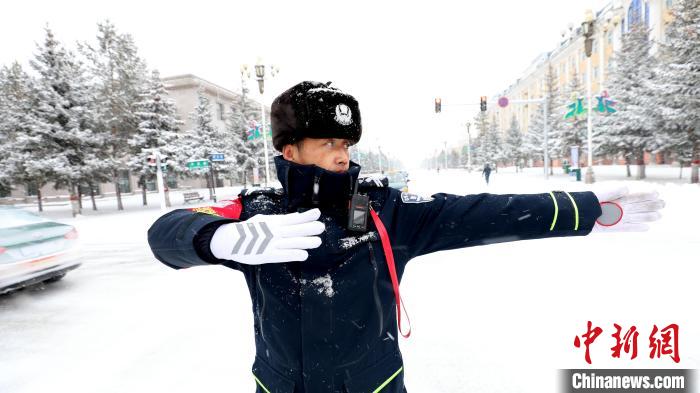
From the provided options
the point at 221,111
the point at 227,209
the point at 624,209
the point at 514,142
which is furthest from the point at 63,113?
the point at 514,142

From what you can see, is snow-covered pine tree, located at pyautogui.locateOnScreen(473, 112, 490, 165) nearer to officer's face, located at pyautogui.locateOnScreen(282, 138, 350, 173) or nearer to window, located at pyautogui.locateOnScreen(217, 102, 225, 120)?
window, located at pyautogui.locateOnScreen(217, 102, 225, 120)

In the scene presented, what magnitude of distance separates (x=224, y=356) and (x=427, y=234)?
2.94 m

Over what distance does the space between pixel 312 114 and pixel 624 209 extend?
1334 millimetres

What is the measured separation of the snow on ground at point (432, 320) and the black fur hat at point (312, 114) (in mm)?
1443

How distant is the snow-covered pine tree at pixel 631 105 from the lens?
22438mm

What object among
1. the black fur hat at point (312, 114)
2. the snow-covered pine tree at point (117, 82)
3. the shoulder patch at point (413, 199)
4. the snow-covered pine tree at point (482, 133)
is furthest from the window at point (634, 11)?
the black fur hat at point (312, 114)

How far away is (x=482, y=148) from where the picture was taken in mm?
64812

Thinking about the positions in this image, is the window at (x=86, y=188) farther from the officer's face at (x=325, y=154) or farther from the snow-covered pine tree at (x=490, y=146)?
the snow-covered pine tree at (x=490, y=146)

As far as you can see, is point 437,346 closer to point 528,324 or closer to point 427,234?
point 528,324

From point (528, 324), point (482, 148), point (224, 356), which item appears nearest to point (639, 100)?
point (528, 324)

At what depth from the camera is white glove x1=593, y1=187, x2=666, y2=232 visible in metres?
1.46

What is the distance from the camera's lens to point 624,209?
58.0 inches

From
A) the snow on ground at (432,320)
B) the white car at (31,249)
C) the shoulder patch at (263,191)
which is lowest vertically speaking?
the snow on ground at (432,320)

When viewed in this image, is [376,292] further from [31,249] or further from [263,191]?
[31,249]
